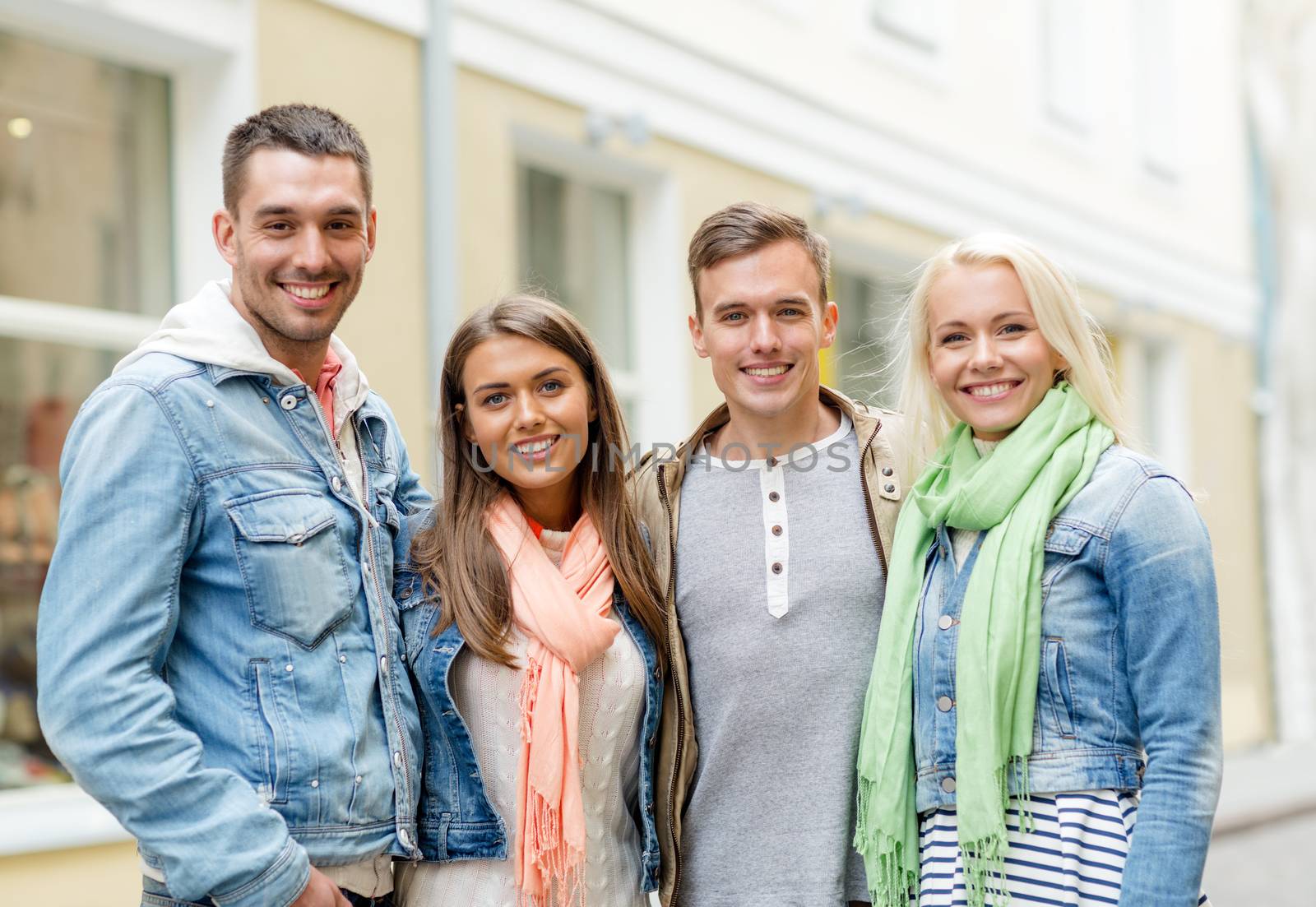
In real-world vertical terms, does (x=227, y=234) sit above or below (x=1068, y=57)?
below

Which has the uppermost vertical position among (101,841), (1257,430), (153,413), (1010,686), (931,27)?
(931,27)

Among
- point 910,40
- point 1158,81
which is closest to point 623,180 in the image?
point 910,40

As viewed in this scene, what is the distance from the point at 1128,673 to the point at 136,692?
161 cm

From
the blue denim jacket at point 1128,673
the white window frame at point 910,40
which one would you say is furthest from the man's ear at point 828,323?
the white window frame at point 910,40

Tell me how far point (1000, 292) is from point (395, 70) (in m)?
3.60

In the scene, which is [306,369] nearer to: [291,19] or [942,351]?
[942,351]

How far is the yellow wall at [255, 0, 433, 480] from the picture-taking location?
5.09 metres

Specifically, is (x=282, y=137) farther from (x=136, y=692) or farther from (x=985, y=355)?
(x=985, y=355)

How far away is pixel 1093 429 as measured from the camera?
8.36ft

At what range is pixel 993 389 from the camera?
102 inches

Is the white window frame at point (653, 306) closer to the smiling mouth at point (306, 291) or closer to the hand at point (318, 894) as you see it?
the smiling mouth at point (306, 291)

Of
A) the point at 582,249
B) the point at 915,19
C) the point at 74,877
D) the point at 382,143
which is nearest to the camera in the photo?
the point at 74,877

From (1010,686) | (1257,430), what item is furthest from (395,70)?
(1257,430)

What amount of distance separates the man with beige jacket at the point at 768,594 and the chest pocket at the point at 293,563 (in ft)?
2.57
